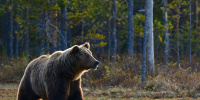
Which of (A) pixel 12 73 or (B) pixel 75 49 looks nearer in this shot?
(B) pixel 75 49

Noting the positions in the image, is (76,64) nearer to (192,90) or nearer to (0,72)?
(192,90)

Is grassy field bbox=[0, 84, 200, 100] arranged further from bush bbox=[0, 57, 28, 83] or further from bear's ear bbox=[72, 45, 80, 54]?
bush bbox=[0, 57, 28, 83]

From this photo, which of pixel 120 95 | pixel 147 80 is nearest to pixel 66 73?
pixel 120 95

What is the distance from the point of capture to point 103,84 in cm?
1423

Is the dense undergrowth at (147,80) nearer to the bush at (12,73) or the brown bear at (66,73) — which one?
the bush at (12,73)

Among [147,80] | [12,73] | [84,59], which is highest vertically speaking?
[84,59]

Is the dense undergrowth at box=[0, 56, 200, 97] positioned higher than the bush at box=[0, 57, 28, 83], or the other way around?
the dense undergrowth at box=[0, 56, 200, 97]

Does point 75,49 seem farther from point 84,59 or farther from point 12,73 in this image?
point 12,73

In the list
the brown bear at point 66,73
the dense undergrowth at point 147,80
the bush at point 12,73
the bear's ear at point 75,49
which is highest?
the bear's ear at point 75,49

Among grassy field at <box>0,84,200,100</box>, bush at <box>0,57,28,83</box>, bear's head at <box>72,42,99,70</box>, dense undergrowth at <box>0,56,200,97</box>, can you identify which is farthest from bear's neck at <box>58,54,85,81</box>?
bush at <box>0,57,28,83</box>

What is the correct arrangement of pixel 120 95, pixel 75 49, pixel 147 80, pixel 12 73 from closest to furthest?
pixel 75 49 → pixel 120 95 → pixel 147 80 → pixel 12 73

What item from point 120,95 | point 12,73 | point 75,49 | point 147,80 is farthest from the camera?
point 12,73

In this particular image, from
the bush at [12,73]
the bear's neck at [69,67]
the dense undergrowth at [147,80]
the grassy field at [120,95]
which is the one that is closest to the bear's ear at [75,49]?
the bear's neck at [69,67]

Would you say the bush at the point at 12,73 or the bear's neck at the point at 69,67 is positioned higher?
the bear's neck at the point at 69,67
